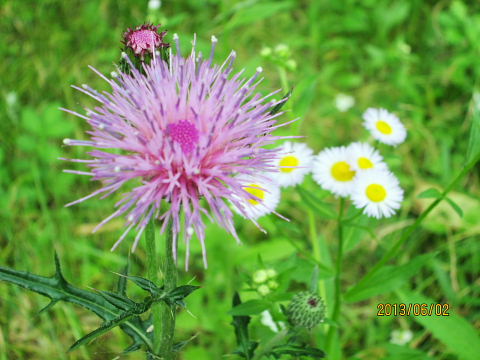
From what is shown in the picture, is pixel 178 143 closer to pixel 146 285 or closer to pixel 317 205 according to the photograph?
pixel 146 285

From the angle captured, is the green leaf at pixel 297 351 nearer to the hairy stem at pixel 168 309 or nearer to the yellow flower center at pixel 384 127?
the hairy stem at pixel 168 309

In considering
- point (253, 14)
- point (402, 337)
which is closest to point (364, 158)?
point (402, 337)

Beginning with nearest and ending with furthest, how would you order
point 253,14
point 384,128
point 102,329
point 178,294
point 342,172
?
1. point 102,329
2. point 178,294
3. point 342,172
4. point 384,128
5. point 253,14

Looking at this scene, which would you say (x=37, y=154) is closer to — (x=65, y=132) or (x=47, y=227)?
(x=65, y=132)

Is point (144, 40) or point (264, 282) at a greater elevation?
point (144, 40)

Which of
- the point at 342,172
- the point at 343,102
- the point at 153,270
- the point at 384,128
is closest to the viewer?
the point at 153,270

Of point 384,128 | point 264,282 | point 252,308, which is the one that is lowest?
point 252,308

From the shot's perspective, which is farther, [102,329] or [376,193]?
[376,193]

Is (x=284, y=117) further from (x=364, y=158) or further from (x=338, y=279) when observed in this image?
(x=338, y=279)

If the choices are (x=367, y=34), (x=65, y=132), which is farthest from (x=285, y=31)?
(x=65, y=132)
